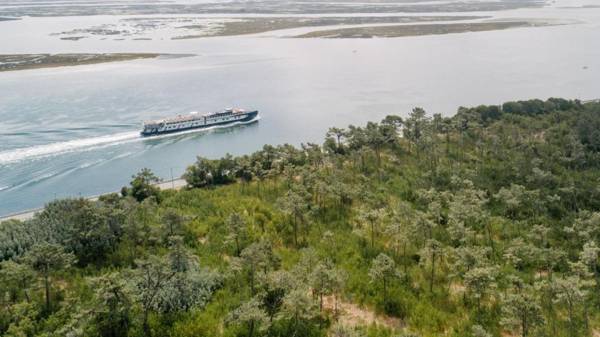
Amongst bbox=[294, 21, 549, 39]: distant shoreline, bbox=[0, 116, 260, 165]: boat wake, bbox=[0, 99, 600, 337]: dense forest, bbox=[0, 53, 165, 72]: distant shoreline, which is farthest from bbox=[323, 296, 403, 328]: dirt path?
bbox=[294, 21, 549, 39]: distant shoreline

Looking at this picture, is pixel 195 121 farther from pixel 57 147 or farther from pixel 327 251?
pixel 327 251

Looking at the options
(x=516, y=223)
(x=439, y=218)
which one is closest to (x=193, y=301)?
(x=439, y=218)

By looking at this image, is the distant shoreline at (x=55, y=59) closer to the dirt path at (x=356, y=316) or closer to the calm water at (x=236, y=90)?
the calm water at (x=236, y=90)

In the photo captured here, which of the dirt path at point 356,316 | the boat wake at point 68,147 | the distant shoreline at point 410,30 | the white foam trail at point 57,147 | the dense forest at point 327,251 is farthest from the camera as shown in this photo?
the distant shoreline at point 410,30

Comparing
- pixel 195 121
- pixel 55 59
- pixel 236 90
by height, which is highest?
pixel 55 59

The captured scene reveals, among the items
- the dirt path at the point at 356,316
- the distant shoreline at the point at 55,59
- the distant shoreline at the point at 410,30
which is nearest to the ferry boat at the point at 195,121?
the dirt path at the point at 356,316

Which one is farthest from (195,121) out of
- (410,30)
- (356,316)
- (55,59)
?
(410,30)

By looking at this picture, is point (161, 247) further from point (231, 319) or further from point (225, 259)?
point (231, 319)

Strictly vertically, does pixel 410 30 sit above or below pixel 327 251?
above
